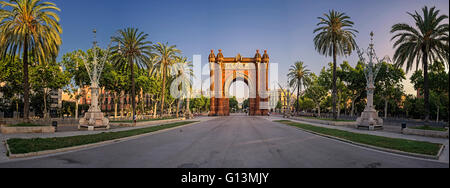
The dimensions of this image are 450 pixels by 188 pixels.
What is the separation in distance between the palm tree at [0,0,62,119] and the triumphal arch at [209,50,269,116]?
5605 centimetres

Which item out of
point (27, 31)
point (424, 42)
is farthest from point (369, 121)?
point (27, 31)

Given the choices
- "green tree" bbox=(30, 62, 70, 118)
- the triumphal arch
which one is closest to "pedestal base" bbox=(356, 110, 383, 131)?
"green tree" bbox=(30, 62, 70, 118)

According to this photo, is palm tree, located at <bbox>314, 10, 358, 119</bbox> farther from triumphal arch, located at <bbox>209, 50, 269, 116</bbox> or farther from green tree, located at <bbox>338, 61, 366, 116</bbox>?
triumphal arch, located at <bbox>209, 50, 269, 116</bbox>

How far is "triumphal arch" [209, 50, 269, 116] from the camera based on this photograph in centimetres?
7850

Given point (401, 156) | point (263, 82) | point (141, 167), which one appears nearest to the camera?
point (141, 167)

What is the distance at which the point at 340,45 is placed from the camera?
1297 inches

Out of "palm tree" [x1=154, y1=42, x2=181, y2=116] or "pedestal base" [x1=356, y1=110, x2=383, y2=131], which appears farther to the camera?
"palm tree" [x1=154, y1=42, x2=181, y2=116]

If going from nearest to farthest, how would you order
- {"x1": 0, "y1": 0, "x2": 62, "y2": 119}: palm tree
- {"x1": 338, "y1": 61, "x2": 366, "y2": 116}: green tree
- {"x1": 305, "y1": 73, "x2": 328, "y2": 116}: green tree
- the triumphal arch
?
{"x1": 0, "y1": 0, "x2": 62, "y2": 119}: palm tree < {"x1": 338, "y1": 61, "x2": 366, "y2": 116}: green tree < {"x1": 305, "y1": 73, "x2": 328, "y2": 116}: green tree < the triumphal arch

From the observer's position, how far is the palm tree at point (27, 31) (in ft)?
67.0

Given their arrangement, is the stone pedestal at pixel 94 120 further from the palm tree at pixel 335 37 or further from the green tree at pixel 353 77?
the green tree at pixel 353 77

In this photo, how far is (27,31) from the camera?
20.8 metres
